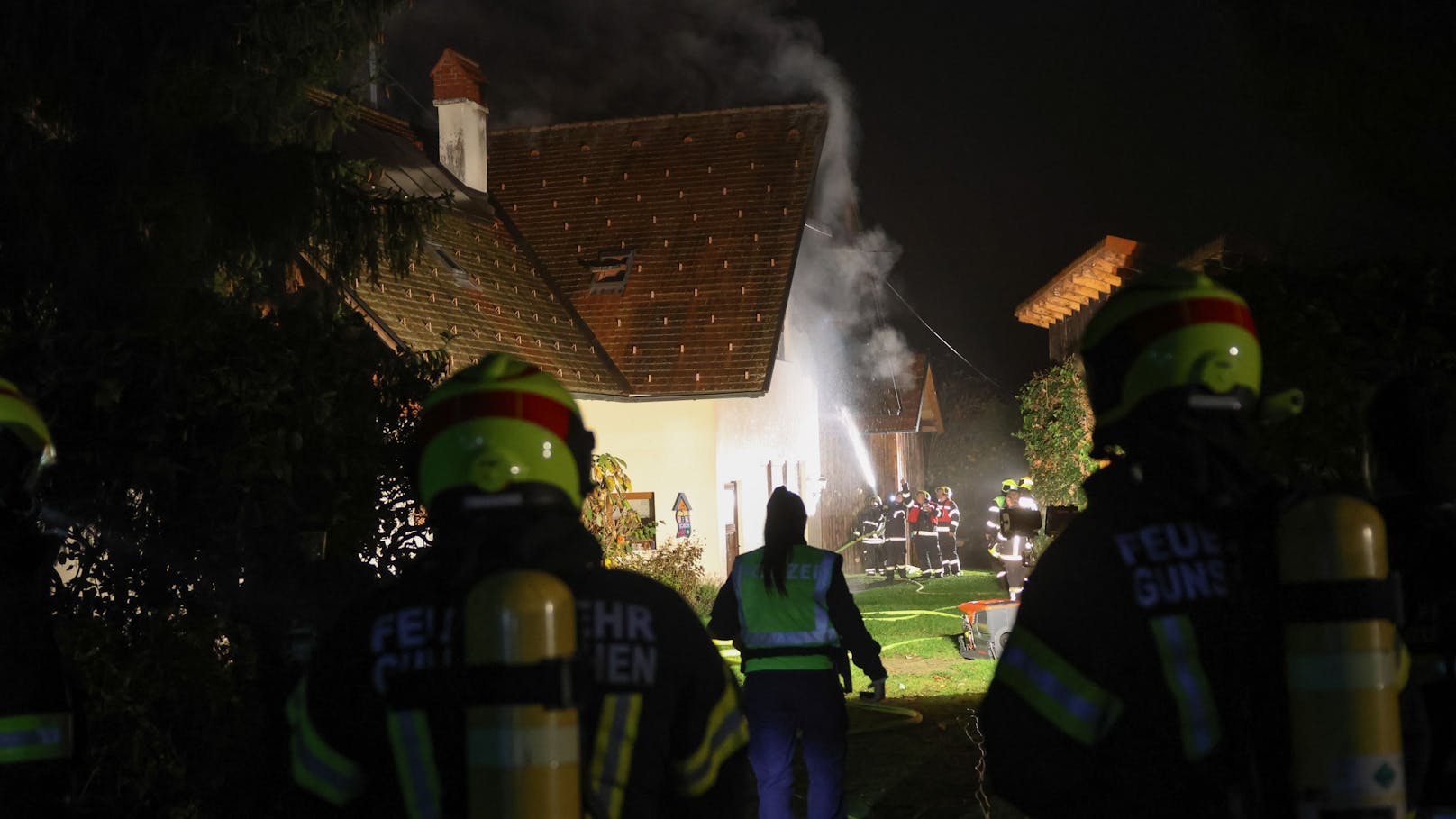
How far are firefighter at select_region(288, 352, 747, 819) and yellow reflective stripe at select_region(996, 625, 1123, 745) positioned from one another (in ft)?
1.93

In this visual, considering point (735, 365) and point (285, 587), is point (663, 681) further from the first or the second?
point (735, 365)

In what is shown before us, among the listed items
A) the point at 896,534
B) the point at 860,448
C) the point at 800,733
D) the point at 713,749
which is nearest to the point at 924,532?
the point at 896,534

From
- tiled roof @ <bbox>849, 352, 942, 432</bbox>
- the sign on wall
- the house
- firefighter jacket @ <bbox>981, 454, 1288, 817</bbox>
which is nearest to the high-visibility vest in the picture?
firefighter jacket @ <bbox>981, 454, 1288, 817</bbox>

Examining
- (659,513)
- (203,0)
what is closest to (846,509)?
(659,513)

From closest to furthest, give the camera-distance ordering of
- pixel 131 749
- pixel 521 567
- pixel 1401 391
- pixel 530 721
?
pixel 530 721 → pixel 521 567 → pixel 1401 391 → pixel 131 749

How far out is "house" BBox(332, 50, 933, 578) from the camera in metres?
19.9

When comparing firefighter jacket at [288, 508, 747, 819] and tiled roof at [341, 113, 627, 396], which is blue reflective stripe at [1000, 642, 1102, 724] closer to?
firefighter jacket at [288, 508, 747, 819]

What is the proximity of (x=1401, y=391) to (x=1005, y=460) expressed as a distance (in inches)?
2058

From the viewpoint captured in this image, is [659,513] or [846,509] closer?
[659,513]

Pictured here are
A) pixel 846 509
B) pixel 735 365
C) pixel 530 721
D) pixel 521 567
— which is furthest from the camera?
pixel 846 509

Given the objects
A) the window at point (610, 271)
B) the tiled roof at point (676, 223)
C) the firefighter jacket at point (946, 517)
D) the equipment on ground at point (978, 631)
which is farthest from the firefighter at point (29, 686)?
the firefighter jacket at point (946, 517)

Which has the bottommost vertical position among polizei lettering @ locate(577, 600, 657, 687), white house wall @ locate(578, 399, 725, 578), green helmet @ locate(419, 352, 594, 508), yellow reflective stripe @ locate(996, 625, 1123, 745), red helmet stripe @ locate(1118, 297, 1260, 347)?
yellow reflective stripe @ locate(996, 625, 1123, 745)

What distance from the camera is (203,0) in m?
6.73

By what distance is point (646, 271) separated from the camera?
22.0 m
